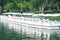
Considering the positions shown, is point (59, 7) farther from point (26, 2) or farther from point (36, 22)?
point (36, 22)

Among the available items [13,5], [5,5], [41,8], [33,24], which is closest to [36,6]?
[41,8]

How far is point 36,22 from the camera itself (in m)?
36.7

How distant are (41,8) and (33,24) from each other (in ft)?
180

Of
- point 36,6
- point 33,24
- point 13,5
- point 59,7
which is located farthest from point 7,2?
point 33,24

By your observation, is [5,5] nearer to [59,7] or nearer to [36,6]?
[36,6]

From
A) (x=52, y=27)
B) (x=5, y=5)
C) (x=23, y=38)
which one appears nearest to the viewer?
(x=23, y=38)

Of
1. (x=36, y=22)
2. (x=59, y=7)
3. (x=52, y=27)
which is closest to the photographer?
(x=52, y=27)

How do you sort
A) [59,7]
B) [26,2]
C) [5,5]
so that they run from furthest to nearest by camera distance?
[5,5]
[26,2]
[59,7]

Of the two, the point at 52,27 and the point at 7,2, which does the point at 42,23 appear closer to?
the point at 52,27

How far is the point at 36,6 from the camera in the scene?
305 feet

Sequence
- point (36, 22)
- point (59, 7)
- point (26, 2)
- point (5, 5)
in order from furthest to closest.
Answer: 1. point (5, 5)
2. point (26, 2)
3. point (59, 7)
4. point (36, 22)

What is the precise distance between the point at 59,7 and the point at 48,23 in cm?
5799

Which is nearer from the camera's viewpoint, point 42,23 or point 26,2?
point 42,23

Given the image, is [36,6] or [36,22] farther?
[36,6]
